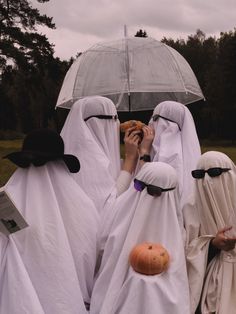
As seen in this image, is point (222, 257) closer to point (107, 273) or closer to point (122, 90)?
point (107, 273)

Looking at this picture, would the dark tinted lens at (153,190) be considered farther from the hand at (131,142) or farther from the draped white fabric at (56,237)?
the hand at (131,142)

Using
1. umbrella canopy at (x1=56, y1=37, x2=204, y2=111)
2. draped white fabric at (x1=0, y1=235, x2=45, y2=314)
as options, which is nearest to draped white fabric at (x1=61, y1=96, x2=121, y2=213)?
draped white fabric at (x1=0, y1=235, x2=45, y2=314)

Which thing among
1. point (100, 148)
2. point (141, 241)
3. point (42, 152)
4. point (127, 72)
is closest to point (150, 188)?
point (141, 241)

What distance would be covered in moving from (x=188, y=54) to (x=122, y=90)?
53.1 m

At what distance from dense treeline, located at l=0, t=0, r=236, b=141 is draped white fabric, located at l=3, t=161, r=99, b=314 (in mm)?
5384

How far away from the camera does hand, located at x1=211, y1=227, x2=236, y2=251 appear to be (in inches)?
150

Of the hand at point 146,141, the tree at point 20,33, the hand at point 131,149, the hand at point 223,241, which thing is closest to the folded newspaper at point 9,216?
the hand at point 223,241

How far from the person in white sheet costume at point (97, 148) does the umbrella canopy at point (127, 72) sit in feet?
4.46

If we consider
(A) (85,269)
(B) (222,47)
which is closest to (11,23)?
(B) (222,47)

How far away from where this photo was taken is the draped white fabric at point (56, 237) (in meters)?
3.66

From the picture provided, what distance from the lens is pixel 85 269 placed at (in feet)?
13.1

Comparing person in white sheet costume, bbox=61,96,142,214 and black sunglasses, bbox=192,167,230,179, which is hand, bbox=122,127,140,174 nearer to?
person in white sheet costume, bbox=61,96,142,214

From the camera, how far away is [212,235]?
3.97 meters

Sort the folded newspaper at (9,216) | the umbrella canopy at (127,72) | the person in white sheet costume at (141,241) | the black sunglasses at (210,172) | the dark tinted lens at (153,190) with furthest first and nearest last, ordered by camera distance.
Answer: the umbrella canopy at (127,72), the black sunglasses at (210,172), the dark tinted lens at (153,190), the person in white sheet costume at (141,241), the folded newspaper at (9,216)
